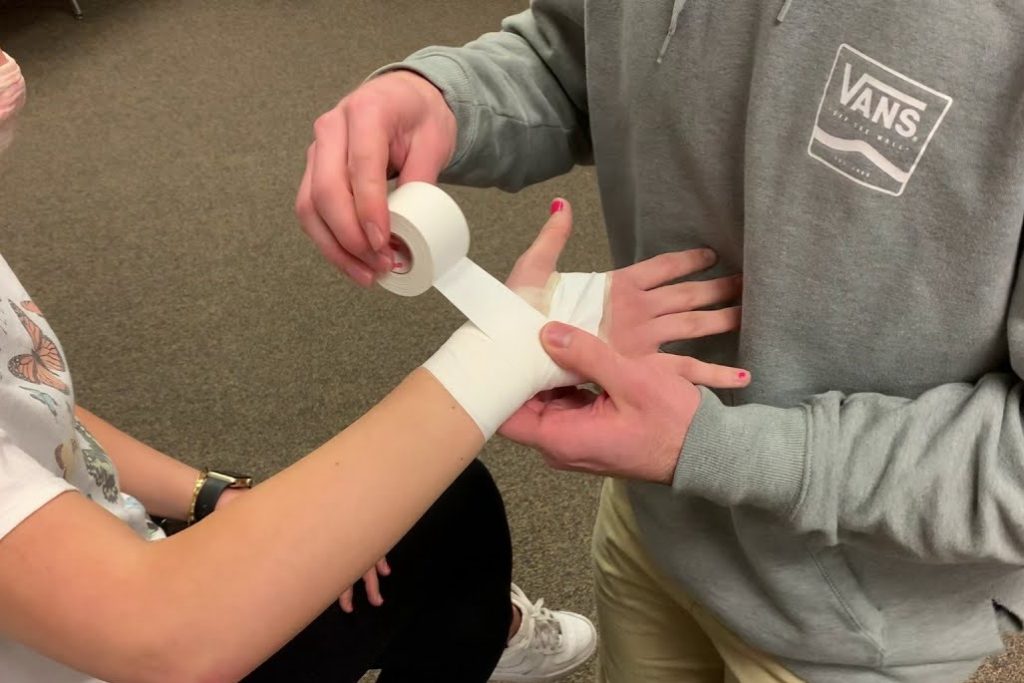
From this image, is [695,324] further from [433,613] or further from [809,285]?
[433,613]

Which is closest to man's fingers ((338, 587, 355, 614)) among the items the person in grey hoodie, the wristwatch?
the wristwatch

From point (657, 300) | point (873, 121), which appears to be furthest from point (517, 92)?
point (873, 121)

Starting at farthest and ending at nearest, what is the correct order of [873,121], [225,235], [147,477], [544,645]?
[225,235] → [544,645] → [147,477] → [873,121]

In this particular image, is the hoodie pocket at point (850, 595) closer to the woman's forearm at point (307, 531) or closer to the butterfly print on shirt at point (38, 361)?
the woman's forearm at point (307, 531)

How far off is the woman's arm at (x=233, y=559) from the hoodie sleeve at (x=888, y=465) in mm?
189

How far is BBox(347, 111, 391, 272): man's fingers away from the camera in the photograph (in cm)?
61

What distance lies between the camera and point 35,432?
676 millimetres

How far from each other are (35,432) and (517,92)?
51 centimetres

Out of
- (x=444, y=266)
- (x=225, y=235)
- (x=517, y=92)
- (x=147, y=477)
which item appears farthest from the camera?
(x=225, y=235)

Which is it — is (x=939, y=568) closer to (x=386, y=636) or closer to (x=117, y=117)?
(x=386, y=636)

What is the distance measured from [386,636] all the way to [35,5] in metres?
2.96

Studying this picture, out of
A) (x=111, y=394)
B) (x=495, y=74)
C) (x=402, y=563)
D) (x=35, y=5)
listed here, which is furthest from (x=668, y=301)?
(x=35, y=5)

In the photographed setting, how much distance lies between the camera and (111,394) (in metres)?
1.73

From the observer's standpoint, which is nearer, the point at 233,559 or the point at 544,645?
the point at 233,559
